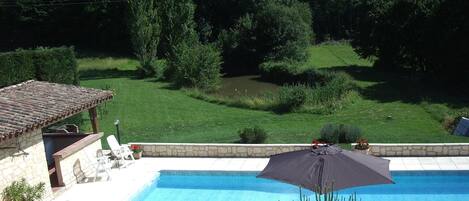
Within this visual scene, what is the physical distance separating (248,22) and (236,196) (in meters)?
36.2

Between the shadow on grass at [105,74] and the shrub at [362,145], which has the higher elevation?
the shrub at [362,145]

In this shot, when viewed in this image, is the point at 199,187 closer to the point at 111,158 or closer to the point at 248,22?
the point at 111,158

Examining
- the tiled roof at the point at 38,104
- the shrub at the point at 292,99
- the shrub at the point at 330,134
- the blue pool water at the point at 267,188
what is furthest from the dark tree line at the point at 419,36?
the tiled roof at the point at 38,104

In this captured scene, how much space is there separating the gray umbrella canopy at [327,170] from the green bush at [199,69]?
25573mm

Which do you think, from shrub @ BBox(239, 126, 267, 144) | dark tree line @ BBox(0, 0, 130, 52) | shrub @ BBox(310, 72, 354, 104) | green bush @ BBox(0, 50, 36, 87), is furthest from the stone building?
dark tree line @ BBox(0, 0, 130, 52)

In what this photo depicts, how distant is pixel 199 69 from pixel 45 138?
1964 cm

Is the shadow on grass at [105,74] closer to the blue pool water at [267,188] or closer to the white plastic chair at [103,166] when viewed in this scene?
the white plastic chair at [103,166]

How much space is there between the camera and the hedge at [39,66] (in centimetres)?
1916

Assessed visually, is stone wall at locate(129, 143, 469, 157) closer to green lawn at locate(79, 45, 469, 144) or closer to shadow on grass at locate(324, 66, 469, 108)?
green lawn at locate(79, 45, 469, 144)

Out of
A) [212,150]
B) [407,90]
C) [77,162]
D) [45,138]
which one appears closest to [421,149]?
[212,150]

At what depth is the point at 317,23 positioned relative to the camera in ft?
233

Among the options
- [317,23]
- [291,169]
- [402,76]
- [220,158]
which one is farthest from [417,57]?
[317,23]

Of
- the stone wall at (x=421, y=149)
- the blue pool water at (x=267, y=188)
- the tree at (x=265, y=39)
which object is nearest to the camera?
the blue pool water at (x=267, y=188)

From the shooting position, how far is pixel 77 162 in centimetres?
1533
